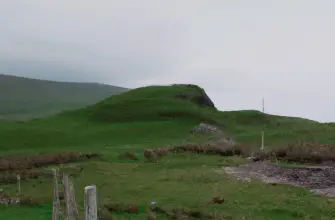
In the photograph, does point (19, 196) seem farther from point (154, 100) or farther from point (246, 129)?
point (154, 100)

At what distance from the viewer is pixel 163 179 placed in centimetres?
2380

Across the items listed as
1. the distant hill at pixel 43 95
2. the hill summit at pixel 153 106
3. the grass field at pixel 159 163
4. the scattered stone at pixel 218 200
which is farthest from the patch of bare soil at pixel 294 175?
the distant hill at pixel 43 95

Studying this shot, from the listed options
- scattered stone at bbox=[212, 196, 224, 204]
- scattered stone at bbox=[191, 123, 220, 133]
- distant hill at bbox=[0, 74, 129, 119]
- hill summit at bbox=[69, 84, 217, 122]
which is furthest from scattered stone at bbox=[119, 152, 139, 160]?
distant hill at bbox=[0, 74, 129, 119]

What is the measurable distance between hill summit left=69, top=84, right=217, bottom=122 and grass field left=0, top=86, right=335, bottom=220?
0.44 ft

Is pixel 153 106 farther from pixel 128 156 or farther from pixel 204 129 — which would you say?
pixel 128 156

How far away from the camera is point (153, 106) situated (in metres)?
62.7

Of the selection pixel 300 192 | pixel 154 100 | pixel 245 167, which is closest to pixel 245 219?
pixel 300 192

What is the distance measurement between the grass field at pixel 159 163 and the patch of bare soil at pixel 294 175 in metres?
0.97

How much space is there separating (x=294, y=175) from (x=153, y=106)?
39813 millimetres

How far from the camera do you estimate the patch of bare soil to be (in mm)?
21469

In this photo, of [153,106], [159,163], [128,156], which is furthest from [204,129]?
[159,163]

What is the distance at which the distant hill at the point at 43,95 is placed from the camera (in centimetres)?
14238

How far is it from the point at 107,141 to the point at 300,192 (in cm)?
2742

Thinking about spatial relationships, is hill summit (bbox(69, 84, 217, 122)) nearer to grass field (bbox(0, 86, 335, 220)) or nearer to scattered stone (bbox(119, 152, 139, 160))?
grass field (bbox(0, 86, 335, 220))
